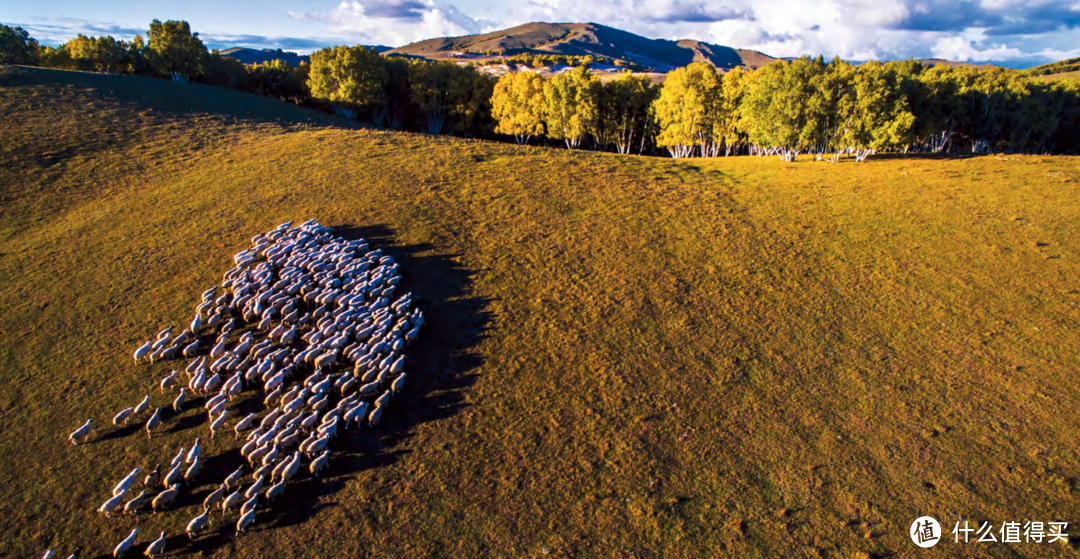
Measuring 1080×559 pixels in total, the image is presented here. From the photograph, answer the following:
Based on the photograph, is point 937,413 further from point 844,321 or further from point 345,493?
point 345,493

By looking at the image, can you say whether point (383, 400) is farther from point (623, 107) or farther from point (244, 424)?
point (623, 107)

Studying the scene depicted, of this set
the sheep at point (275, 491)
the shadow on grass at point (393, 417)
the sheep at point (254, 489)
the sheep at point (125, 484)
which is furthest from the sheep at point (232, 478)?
the sheep at point (125, 484)

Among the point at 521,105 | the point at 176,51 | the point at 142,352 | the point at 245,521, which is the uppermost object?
the point at 176,51

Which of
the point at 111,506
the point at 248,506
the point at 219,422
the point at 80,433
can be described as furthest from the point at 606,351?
the point at 80,433

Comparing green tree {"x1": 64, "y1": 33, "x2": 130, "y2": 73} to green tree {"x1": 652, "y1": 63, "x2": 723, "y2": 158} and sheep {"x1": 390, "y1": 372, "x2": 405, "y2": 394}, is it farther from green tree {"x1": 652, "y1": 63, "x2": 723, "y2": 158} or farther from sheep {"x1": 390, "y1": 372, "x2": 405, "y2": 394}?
sheep {"x1": 390, "y1": 372, "x2": 405, "y2": 394}

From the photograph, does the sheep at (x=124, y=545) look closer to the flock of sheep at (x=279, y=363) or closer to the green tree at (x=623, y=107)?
the flock of sheep at (x=279, y=363)

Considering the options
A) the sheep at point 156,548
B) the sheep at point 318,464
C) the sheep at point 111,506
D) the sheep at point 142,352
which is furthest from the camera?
the sheep at point 142,352
